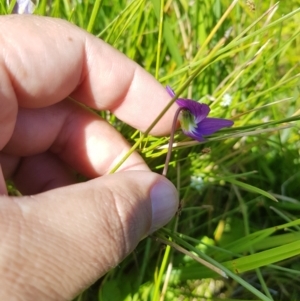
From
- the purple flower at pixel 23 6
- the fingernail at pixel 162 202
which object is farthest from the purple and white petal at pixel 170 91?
the purple flower at pixel 23 6

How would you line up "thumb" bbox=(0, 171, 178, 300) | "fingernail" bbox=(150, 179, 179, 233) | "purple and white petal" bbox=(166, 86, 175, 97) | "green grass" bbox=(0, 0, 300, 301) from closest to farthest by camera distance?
"thumb" bbox=(0, 171, 178, 300)
"fingernail" bbox=(150, 179, 179, 233)
"purple and white petal" bbox=(166, 86, 175, 97)
"green grass" bbox=(0, 0, 300, 301)

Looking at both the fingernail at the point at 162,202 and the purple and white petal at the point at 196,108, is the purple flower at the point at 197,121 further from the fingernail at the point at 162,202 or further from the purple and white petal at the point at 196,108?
the fingernail at the point at 162,202

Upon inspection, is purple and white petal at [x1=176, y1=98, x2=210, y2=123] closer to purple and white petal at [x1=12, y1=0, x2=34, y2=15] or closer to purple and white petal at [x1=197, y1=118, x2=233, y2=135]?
purple and white petal at [x1=197, y1=118, x2=233, y2=135]

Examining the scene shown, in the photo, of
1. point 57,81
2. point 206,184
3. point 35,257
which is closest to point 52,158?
point 57,81

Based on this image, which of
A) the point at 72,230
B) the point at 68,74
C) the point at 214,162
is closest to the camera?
the point at 72,230

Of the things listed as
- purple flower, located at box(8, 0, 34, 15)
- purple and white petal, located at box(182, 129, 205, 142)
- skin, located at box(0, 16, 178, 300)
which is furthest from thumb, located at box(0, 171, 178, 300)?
purple flower, located at box(8, 0, 34, 15)

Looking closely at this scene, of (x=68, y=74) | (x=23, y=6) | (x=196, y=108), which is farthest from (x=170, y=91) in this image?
(x=23, y=6)

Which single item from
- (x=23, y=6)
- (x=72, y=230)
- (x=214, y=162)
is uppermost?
(x=23, y=6)

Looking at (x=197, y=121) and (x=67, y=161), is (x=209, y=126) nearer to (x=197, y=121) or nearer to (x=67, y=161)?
(x=197, y=121)
